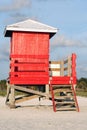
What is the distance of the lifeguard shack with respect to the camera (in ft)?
63.3

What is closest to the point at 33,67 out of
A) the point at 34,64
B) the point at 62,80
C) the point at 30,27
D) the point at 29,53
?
the point at 34,64

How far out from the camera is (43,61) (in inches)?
770

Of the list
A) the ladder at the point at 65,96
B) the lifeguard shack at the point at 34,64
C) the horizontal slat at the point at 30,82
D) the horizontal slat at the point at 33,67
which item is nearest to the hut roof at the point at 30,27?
the lifeguard shack at the point at 34,64

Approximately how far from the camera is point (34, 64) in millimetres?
19547

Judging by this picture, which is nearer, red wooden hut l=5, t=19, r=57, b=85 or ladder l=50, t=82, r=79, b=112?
ladder l=50, t=82, r=79, b=112

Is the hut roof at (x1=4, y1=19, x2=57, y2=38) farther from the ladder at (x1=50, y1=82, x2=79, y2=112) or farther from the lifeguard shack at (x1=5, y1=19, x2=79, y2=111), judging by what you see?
the ladder at (x1=50, y1=82, x2=79, y2=112)

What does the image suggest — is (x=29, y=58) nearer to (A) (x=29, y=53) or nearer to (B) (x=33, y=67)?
(A) (x=29, y=53)

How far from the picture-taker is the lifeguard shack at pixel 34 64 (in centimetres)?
1928

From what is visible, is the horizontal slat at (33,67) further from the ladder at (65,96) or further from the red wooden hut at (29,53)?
the ladder at (65,96)

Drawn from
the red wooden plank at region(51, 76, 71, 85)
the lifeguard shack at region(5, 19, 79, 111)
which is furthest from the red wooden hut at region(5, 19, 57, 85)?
the red wooden plank at region(51, 76, 71, 85)

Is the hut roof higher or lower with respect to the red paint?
higher

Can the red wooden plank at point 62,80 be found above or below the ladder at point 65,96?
above

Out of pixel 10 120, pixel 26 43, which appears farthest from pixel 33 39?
pixel 10 120

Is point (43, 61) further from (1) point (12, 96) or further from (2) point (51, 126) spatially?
(2) point (51, 126)
